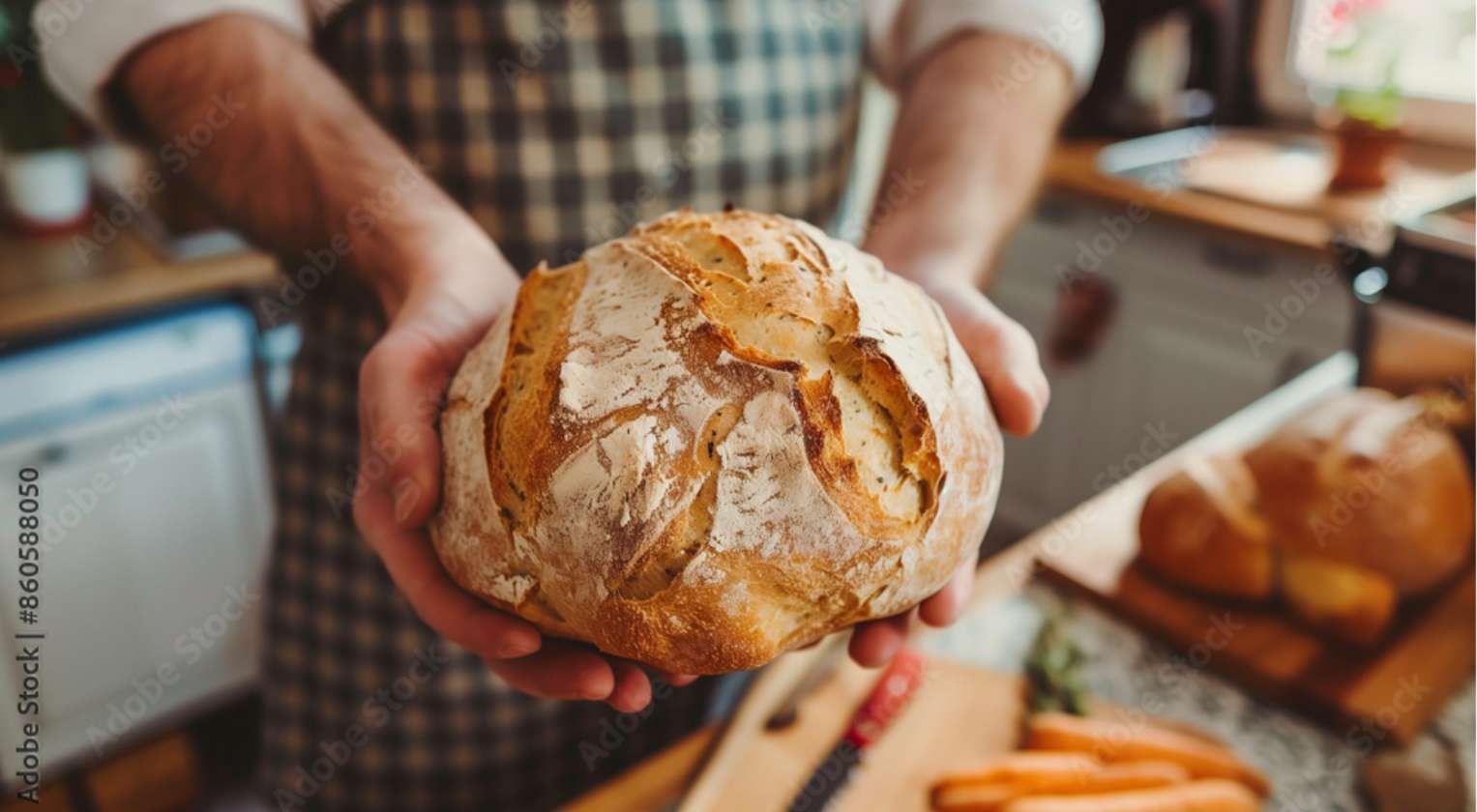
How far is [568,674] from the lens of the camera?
73 centimetres

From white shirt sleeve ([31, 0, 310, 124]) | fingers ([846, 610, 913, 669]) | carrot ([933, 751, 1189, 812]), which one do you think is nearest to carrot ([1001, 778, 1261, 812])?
carrot ([933, 751, 1189, 812])

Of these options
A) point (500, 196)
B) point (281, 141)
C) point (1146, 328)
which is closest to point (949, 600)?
point (500, 196)

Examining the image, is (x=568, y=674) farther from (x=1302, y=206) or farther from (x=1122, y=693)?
(x=1302, y=206)

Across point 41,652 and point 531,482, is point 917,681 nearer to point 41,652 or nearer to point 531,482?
point 531,482

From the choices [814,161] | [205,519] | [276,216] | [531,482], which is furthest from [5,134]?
[531,482]

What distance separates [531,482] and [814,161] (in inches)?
29.1

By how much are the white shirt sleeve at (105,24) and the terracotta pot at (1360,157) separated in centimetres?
217

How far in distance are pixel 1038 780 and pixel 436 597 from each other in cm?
58

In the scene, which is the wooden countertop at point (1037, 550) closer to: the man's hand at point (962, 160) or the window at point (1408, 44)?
the man's hand at point (962, 160)

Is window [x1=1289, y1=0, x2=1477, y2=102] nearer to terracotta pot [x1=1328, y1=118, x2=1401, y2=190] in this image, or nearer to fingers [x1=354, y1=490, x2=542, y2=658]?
terracotta pot [x1=1328, y1=118, x2=1401, y2=190]

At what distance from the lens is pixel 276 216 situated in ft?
3.50

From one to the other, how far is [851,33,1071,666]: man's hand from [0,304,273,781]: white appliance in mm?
1413

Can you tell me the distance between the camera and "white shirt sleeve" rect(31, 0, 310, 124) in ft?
3.35

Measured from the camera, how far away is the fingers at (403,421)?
0.73 meters
